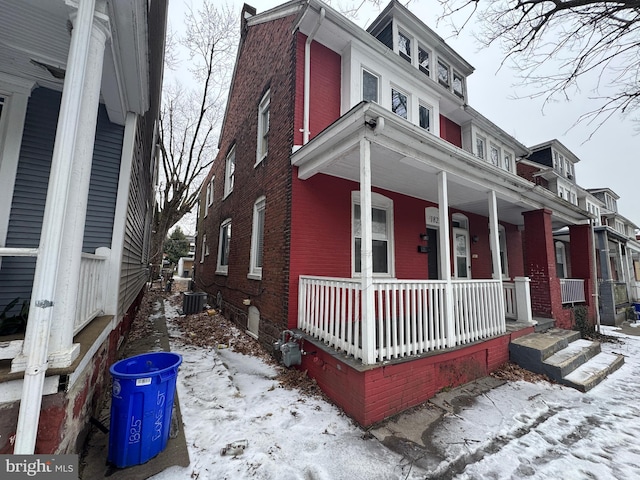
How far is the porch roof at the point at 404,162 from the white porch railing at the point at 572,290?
8.00 feet

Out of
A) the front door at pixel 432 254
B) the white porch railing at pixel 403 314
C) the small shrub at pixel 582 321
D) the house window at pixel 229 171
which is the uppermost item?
the house window at pixel 229 171

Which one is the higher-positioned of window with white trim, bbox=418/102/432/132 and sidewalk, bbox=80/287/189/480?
window with white trim, bbox=418/102/432/132

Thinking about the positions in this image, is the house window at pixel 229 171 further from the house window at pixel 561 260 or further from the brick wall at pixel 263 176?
the house window at pixel 561 260

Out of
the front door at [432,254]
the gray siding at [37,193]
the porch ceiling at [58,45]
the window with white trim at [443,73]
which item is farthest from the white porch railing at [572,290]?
the gray siding at [37,193]

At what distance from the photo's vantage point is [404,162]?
449cm

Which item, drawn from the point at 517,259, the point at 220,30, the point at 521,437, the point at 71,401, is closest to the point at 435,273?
the point at 517,259

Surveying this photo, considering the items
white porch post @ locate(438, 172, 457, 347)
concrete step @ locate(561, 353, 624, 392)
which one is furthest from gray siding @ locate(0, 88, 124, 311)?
concrete step @ locate(561, 353, 624, 392)

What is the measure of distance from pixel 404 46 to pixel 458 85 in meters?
2.87

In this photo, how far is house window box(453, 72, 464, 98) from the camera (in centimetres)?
925

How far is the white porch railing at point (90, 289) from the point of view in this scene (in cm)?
250

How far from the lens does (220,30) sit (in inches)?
584

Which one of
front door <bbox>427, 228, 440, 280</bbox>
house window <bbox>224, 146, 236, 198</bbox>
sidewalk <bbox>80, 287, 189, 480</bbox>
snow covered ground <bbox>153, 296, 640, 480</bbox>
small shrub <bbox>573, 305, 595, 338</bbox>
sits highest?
house window <bbox>224, 146, 236, 198</bbox>

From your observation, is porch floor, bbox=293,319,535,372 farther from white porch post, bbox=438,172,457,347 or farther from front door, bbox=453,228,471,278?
front door, bbox=453,228,471,278

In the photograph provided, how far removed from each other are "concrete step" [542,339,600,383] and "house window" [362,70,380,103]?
617 centimetres
